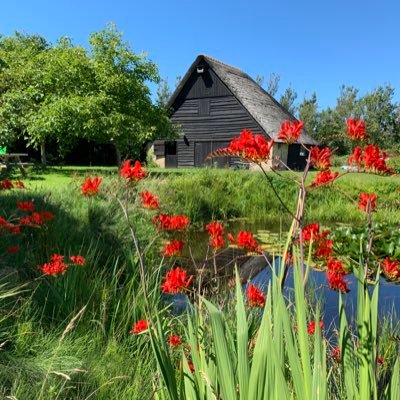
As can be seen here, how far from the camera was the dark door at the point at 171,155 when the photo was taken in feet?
91.2

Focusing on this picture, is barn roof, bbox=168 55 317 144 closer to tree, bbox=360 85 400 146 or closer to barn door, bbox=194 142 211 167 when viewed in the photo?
barn door, bbox=194 142 211 167

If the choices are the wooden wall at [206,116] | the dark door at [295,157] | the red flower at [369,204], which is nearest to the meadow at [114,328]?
the red flower at [369,204]

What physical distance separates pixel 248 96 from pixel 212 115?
7.94 ft

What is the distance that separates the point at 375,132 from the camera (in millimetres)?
42781

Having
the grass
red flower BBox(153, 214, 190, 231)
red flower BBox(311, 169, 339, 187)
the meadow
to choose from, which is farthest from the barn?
red flower BBox(311, 169, 339, 187)

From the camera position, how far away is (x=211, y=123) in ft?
86.5

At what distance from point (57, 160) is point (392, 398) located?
25164 mm

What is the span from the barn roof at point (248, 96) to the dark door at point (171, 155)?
255cm

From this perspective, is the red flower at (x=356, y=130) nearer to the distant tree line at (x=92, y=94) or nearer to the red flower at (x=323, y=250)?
the red flower at (x=323, y=250)

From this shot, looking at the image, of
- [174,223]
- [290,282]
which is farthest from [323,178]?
[290,282]

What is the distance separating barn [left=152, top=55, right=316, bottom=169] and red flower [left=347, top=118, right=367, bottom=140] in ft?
74.6

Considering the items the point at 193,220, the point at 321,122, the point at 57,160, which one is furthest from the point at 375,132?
the point at 193,220

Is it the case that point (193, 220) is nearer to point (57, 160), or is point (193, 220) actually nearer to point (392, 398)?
point (392, 398)

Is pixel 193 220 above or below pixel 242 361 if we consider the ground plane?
below
